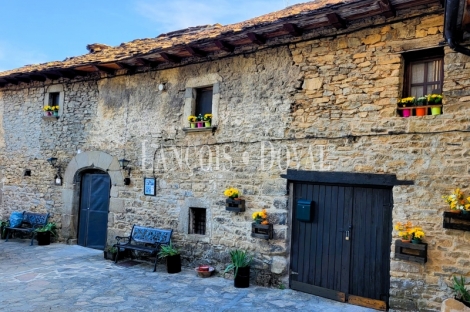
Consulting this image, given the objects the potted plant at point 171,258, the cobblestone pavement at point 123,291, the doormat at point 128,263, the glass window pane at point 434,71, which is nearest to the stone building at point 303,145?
the glass window pane at point 434,71

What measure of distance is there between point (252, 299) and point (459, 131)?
3646mm

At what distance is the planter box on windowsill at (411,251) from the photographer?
4656 millimetres

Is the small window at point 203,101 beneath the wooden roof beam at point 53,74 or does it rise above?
beneath

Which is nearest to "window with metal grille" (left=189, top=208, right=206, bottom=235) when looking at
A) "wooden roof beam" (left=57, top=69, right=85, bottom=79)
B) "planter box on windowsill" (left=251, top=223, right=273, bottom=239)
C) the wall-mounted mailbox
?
"planter box on windowsill" (left=251, top=223, right=273, bottom=239)

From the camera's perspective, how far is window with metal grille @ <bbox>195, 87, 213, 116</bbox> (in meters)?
7.15

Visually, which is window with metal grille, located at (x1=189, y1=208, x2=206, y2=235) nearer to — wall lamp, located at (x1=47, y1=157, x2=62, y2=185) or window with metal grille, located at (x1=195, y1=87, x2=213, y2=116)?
window with metal grille, located at (x1=195, y1=87, x2=213, y2=116)

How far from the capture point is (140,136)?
7.88 metres

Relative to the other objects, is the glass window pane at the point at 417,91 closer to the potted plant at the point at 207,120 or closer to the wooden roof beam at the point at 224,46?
the wooden roof beam at the point at 224,46

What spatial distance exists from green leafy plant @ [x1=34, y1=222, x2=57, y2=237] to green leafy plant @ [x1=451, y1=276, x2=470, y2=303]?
8.62 meters

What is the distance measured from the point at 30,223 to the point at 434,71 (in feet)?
31.7

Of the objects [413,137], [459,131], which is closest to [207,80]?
[413,137]

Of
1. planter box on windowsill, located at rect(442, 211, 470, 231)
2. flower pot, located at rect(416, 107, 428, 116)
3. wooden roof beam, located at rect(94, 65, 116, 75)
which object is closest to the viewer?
planter box on windowsill, located at rect(442, 211, 470, 231)

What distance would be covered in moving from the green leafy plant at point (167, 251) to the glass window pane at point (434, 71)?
5.12 metres

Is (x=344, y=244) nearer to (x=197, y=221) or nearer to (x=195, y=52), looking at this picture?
(x=197, y=221)
